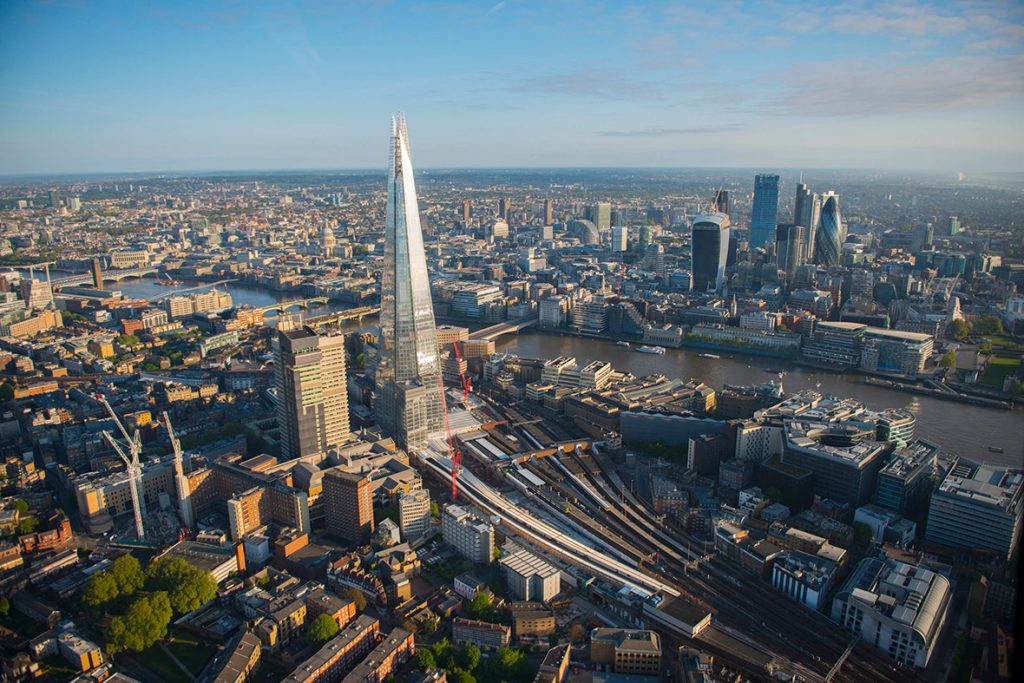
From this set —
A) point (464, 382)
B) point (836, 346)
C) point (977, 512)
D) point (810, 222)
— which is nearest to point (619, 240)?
point (810, 222)

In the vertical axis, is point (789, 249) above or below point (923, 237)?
below

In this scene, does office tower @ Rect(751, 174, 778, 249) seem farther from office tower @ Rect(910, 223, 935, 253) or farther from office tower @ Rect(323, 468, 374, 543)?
office tower @ Rect(323, 468, 374, 543)

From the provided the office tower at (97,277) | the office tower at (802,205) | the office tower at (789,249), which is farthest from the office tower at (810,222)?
the office tower at (97,277)

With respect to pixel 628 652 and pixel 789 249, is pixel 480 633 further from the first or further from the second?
pixel 789 249

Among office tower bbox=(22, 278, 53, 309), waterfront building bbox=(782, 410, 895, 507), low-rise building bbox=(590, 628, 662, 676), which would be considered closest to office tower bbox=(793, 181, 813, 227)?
waterfront building bbox=(782, 410, 895, 507)

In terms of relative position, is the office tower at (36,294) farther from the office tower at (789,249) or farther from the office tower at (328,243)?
the office tower at (789,249)

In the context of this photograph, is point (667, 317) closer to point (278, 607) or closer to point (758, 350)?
point (758, 350)

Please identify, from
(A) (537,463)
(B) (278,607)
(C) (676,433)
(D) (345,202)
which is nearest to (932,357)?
(C) (676,433)
